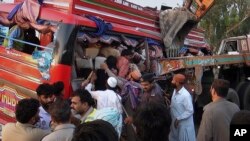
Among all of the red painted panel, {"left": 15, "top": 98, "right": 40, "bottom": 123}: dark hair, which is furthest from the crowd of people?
the red painted panel

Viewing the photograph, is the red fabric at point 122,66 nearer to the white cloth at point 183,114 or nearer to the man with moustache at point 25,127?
the white cloth at point 183,114

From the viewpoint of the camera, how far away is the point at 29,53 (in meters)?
6.36

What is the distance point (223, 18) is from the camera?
2972cm

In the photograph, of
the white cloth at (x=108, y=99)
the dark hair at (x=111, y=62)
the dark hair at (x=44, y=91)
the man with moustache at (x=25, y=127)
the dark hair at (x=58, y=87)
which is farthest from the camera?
the dark hair at (x=111, y=62)

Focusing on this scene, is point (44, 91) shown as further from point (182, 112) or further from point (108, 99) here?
point (182, 112)

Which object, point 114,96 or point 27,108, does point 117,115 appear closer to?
point 27,108

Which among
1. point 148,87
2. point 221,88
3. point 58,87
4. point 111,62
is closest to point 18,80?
point 58,87

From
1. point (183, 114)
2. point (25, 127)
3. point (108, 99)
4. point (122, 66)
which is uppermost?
point (122, 66)

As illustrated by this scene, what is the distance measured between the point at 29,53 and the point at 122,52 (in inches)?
59.4

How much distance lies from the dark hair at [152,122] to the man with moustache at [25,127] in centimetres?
119

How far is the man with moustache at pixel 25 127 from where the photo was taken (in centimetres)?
375

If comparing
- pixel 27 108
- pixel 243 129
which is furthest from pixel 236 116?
pixel 27 108

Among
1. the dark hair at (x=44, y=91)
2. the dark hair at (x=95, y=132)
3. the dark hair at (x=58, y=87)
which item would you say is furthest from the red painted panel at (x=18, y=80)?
the dark hair at (x=95, y=132)

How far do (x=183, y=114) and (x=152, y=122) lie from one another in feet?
10.2
